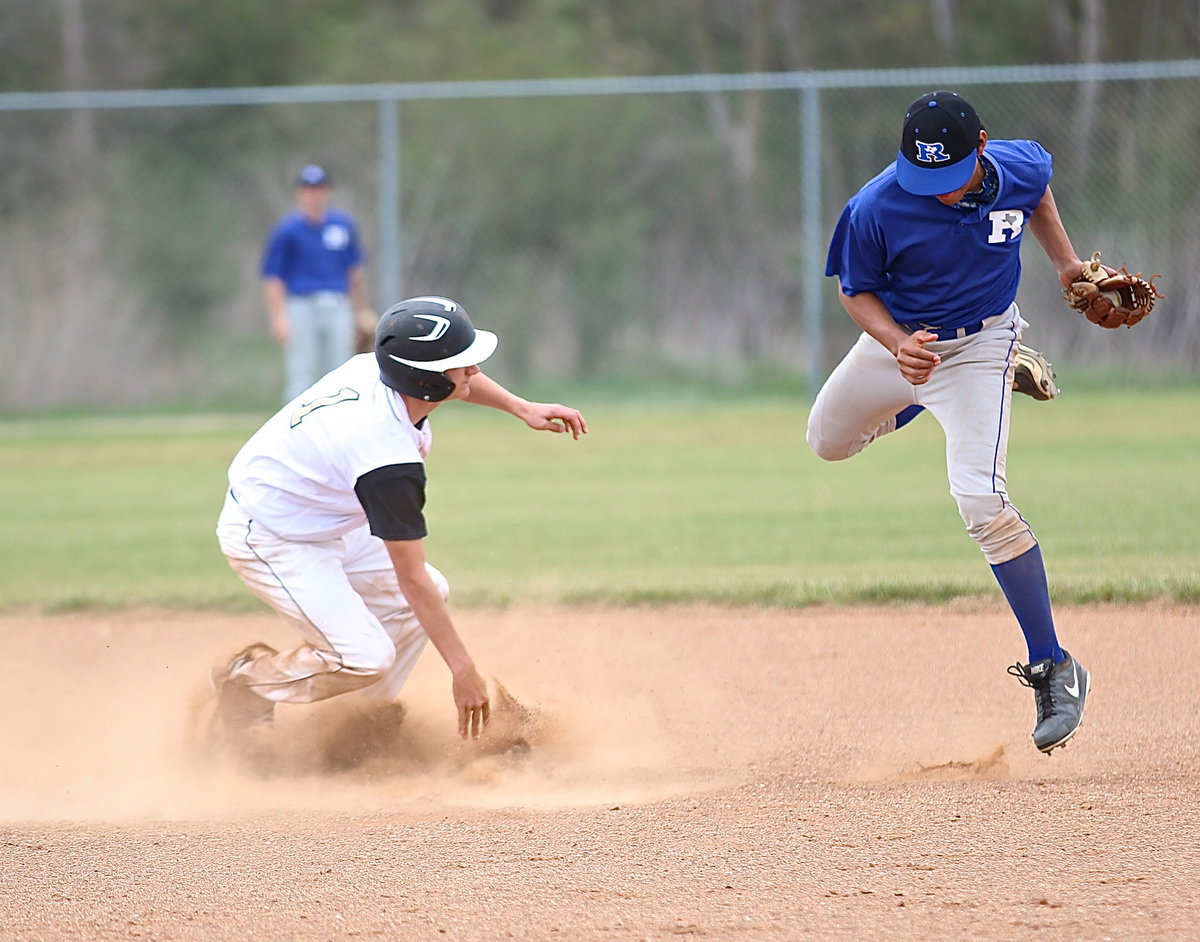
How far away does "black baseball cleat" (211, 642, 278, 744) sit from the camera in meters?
4.84

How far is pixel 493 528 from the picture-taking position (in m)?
8.64

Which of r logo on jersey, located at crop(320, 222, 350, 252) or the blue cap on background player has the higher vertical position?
the blue cap on background player

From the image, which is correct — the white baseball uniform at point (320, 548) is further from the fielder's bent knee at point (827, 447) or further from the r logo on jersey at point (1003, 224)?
the r logo on jersey at point (1003, 224)

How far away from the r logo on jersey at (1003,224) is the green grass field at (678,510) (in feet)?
7.81

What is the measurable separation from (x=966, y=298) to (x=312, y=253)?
7.78 meters

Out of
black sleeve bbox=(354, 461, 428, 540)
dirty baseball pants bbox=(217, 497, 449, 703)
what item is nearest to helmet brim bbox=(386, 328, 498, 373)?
black sleeve bbox=(354, 461, 428, 540)

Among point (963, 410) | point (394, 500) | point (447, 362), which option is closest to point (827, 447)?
point (963, 410)

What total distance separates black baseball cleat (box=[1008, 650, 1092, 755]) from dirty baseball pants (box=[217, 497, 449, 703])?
1818 mm

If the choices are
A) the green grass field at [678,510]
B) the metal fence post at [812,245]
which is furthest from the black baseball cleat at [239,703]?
the metal fence post at [812,245]

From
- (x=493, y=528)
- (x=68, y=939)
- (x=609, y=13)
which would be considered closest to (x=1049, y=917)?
(x=68, y=939)

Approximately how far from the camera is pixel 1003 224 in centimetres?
439

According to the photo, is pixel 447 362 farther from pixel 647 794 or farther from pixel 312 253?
pixel 312 253

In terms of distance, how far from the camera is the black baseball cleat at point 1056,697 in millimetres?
4156

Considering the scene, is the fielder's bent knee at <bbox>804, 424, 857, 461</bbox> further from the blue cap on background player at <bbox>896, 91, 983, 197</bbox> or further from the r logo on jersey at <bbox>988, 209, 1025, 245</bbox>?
the blue cap on background player at <bbox>896, 91, 983, 197</bbox>
